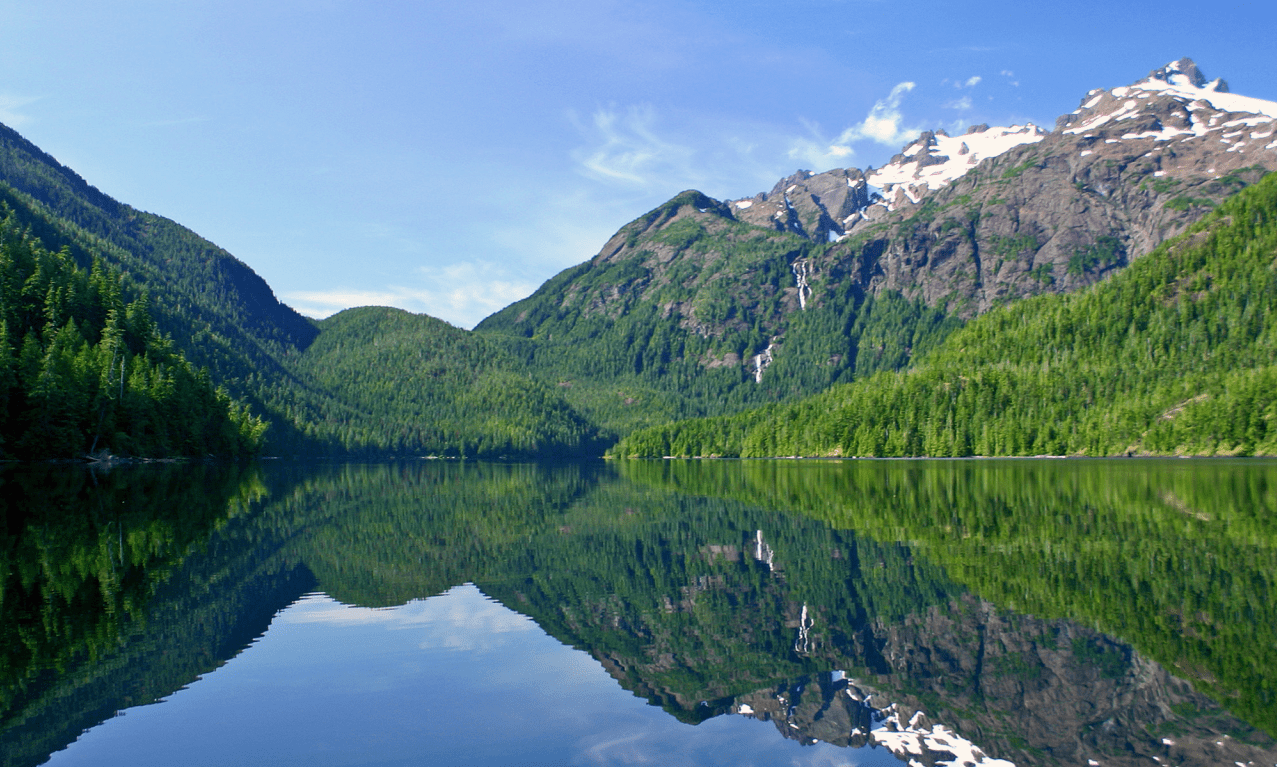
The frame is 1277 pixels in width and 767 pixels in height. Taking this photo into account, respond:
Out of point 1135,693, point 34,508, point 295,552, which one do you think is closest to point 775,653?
point 1135,693

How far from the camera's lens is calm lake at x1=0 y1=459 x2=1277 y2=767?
14.0 m

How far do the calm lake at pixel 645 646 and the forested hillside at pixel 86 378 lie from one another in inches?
2568

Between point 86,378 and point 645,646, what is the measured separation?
103629 mm

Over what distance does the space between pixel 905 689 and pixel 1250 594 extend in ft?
41.7

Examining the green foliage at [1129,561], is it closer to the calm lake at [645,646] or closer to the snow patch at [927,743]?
the calm lake at [645,646]

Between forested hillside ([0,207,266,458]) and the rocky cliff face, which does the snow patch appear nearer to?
the rocky cliff face

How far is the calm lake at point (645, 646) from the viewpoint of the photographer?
45.8 ft

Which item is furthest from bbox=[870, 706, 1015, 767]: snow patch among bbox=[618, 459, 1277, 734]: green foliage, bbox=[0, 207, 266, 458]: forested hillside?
bbox=[0, 207, 266, 458]: forested hillside

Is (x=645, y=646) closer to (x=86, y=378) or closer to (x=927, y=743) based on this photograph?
(x=927, y=743)

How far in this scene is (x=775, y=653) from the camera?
19.5 metres

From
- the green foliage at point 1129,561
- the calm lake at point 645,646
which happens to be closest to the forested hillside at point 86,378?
the calm lake at point 645,646

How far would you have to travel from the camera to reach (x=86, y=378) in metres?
98.4

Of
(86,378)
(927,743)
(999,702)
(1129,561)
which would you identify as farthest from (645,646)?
(86,378)

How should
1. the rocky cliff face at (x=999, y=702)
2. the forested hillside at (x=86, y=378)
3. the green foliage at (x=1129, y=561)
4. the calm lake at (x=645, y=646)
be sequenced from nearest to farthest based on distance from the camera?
the rocky cliff face at (x=999, y=702) < the calm lake at (x=645, y=646) < the green foliage at (x=1129, y=561) < the forested hillside at (x=86, y=378)
